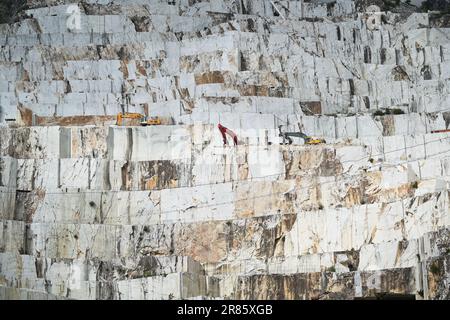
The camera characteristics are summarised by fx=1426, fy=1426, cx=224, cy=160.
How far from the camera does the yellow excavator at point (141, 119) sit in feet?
199

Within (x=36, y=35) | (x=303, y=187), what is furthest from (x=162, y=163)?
(x=36, y=35)

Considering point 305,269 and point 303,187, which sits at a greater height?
point 303,187

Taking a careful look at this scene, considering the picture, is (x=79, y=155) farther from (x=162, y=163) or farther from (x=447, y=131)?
(x=447, y=131)

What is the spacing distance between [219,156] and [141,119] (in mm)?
5737

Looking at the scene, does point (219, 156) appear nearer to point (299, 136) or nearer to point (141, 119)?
point (299, 136)

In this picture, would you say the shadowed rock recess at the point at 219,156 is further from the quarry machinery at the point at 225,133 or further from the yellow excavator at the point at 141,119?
the yellow excavator at the point at 141,119

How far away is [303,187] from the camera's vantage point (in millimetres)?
55312

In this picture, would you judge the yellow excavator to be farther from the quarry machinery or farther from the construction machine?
the construction machine

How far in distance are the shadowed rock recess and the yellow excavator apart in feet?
2.07

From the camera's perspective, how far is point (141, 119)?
61.6 metres

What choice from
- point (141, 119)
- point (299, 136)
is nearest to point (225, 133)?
point (299, 136)

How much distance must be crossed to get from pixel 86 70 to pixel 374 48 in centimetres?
1510

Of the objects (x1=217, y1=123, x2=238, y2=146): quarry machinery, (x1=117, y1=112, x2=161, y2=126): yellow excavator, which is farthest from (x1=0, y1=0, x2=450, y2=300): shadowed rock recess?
(x1=117, y1=112, x2=161, y2=126): yellow excavator

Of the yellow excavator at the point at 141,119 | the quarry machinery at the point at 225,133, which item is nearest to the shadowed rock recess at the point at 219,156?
the quarry machinery at the point at 225,133
